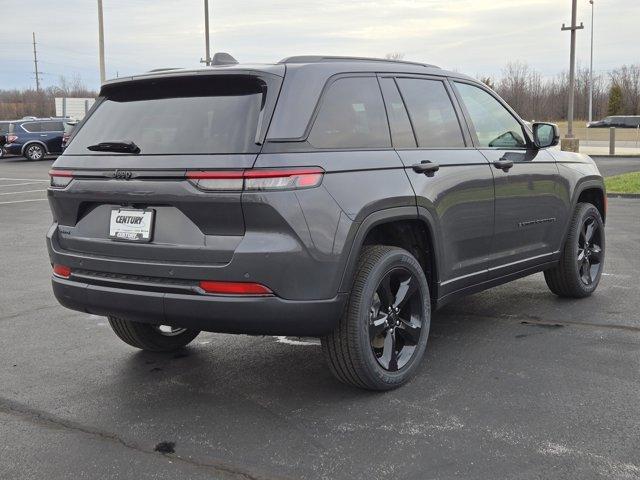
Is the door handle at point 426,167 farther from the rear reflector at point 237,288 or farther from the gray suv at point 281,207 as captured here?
the rear reflector at point 237,288

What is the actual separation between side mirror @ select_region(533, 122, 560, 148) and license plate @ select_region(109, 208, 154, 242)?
123 inches

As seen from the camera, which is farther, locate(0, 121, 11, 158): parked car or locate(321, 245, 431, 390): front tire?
locate(0, 121, 11, 158): parked car

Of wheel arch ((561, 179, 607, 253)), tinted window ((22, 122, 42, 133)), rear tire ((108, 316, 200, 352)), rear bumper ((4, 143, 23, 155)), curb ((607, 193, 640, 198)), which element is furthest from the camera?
tinted window ((22, 122, 42, 133))

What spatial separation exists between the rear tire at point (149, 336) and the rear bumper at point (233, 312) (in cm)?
96

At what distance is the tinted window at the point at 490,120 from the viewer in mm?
5188

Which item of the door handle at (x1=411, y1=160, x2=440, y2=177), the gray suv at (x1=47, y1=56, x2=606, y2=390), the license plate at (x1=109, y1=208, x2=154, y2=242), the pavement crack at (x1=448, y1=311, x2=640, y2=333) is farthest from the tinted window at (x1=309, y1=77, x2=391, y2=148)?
the pavement crack at (x1=448, y1=311, x2=640, y2=333)

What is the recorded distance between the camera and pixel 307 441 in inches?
141

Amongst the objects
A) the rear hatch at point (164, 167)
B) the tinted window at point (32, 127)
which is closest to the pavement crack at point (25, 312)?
the rear hatch at point (164, 167)

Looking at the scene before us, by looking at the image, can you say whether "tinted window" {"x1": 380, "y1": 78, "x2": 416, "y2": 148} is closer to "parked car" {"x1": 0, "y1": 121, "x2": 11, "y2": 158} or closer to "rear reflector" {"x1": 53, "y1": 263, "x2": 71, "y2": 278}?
"rear reflector" {"x1": 53, "y1": 263, "x2": 71, "y2": 278}

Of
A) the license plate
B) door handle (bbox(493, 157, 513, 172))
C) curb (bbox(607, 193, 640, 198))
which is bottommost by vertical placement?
curb (bbox(607, 193, 640, 198))

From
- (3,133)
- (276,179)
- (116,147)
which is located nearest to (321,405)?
(276,179)

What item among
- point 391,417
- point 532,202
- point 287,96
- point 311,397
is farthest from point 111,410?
point 532,202

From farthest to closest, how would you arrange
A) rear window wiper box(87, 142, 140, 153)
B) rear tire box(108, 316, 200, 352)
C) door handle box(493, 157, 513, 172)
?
door handle box(493, 157, 513, 172) → rear tire box(108, 316, 200, 352) → rear window wiper box(87, 142, 140, 153)

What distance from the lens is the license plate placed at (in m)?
3.83
